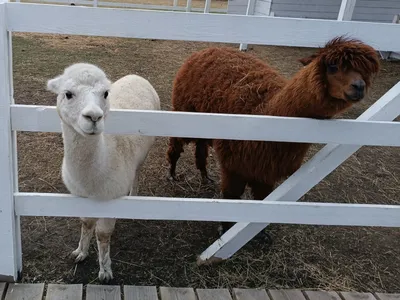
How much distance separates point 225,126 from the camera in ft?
6.89

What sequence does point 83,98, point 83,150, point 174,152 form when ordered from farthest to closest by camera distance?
point 174,152
point 83,150
point 83,98

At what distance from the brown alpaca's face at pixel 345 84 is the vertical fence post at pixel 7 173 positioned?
63.6 inches

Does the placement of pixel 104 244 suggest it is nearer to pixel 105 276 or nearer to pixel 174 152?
pixel 105 276

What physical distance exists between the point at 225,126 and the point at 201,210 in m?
0.54

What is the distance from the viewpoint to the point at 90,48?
26.1ft

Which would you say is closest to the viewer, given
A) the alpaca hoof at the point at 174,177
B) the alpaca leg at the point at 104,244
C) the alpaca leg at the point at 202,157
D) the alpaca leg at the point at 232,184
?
the alpaca leg at the point at 104,244

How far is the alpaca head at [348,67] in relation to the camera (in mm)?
1995

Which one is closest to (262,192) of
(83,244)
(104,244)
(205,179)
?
(205,179)

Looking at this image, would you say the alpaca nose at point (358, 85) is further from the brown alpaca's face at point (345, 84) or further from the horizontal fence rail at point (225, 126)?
the horizontal fence rail at point (225, 126)

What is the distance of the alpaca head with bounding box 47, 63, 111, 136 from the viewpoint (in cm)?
169

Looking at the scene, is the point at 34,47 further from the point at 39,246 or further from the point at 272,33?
the point at 272,33

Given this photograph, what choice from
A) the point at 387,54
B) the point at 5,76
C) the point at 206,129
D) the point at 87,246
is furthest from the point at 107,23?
the point at 387,54

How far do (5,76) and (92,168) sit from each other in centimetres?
62

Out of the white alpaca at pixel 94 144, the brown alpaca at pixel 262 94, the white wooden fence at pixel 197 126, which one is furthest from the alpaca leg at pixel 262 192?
the white alpaca at pixel 94 144
